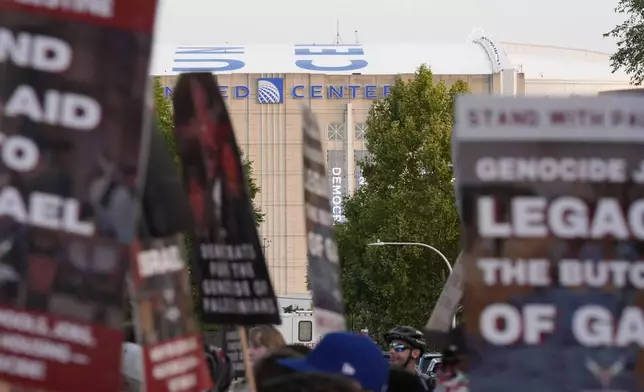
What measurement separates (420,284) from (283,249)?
153 ft

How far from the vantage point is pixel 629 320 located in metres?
5.66

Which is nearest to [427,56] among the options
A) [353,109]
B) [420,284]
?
[353,109]

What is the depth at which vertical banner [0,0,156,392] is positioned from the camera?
4702 millimetres

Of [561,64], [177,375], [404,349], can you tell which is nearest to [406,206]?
[404,349]

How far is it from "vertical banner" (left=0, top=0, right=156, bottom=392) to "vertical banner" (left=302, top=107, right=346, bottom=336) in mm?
4619

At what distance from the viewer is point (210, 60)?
97750mm

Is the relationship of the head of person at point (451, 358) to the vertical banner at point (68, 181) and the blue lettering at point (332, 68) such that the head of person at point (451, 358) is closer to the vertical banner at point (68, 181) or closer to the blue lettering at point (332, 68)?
the vertical banner at point (68, 181)

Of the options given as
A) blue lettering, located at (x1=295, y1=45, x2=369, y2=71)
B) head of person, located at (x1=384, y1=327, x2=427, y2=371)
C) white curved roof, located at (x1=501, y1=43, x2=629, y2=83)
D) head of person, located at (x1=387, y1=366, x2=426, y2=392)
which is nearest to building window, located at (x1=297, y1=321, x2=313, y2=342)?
head of person, located at (x1=384, y1=327, x2=427, y2=371)

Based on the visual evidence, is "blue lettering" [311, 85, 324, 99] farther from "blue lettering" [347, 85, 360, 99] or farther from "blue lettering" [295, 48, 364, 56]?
"blue lettering" [295, 48, 364, 56]

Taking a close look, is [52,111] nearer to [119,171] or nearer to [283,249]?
[119,171]

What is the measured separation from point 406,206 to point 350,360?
46.8 metres

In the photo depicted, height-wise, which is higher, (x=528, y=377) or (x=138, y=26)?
(x=138, y=26)

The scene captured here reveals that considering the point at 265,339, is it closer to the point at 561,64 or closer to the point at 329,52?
the point at 329,52

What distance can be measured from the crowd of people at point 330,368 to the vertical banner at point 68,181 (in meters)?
0.96
